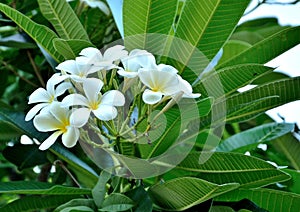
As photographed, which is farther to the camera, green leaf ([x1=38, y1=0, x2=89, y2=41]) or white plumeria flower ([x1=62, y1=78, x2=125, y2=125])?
green leaf ([x1=38, y1=0, x2=89, y2=41])

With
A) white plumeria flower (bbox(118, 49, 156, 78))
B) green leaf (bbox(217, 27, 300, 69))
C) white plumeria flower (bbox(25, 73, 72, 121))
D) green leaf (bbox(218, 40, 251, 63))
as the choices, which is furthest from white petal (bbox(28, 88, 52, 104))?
green leaf (bbox(218, 40, 251, 63))

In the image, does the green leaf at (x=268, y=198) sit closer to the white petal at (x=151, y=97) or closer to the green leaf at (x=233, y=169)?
the green leaf at (x=233, y=169)

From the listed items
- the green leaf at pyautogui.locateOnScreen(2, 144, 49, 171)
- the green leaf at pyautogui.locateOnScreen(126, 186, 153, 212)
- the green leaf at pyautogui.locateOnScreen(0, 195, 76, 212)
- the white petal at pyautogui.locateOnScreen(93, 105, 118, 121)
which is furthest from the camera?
the green leaf at pyautogui.locateOnScreen(2, 144, 49, 171)

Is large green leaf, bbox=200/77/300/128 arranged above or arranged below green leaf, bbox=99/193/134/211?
above

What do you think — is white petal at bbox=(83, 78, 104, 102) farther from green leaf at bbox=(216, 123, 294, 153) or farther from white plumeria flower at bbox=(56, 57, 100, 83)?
green leaf at bbox=(216, 123, 294, 153)

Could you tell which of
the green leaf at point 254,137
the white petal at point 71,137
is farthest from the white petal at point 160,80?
the green leaf at point 254,137

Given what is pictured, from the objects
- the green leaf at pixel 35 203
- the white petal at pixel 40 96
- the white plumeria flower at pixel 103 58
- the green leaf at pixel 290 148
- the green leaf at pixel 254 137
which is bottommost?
the green leaf at pixel 290 148

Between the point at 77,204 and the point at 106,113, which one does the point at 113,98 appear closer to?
the point at 106,113
